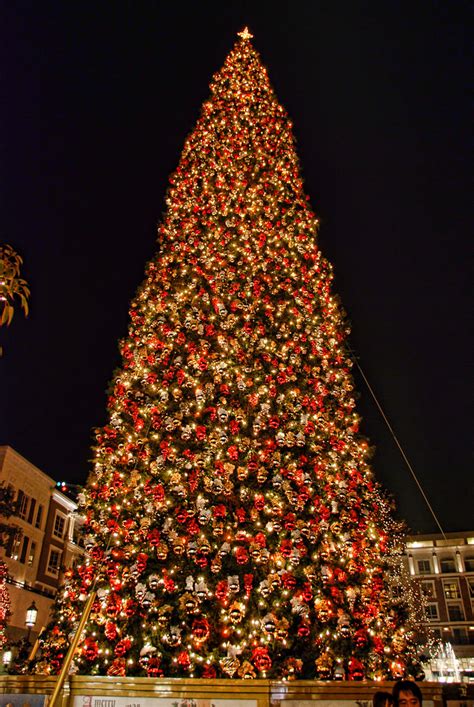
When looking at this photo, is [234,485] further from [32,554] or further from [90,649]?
[32,554]

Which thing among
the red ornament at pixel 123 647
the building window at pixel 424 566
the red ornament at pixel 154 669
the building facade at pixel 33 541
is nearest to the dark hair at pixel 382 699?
the red ornament at pixel 154 669

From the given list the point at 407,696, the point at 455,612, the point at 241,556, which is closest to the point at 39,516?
the point at 241,556

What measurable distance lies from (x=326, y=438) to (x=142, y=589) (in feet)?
9.29

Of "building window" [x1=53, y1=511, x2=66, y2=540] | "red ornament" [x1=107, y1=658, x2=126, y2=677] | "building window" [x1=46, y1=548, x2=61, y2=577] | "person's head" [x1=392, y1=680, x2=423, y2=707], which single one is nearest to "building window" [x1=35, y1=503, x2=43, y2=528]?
"building window" [x1=53, y1=511, x2=66, y2=540]

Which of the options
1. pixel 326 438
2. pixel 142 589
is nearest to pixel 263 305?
pixel 326 438

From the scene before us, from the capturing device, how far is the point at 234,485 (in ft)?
19.3

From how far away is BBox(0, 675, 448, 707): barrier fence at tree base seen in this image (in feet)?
13.8

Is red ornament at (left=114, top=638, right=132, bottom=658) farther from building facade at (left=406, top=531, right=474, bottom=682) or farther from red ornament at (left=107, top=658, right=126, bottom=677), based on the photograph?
building facade at (left=406, top=531, right=474, bottom=682)

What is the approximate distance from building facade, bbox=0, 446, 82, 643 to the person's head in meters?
24.3

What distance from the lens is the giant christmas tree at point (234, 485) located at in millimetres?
5051

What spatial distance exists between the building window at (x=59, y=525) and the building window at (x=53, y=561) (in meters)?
1.00

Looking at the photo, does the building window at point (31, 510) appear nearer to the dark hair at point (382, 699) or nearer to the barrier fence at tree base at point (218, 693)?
the barrier fence at tree base at point (218, 693)

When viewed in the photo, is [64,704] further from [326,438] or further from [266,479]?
[326,438]

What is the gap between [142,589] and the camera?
515cm
